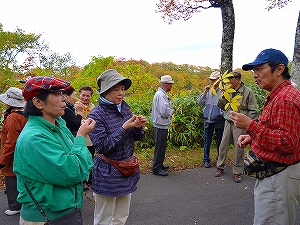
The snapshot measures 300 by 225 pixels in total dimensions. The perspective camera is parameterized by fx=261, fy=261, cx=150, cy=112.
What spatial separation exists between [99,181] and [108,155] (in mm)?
276

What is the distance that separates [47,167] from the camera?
65.9 inches

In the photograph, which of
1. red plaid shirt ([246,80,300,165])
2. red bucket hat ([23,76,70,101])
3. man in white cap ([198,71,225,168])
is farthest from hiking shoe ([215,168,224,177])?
red bucket hat ([23,76,70,101])

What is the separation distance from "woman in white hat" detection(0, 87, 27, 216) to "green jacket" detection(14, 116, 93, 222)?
6.02 ft

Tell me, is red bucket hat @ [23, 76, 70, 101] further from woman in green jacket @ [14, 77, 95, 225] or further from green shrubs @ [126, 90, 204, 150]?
green shrubs @ [126, 90, 204, 150]

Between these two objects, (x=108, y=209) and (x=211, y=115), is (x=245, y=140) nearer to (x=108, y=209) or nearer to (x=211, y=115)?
(x=108, y=209)

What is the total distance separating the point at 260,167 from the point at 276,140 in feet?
1.13

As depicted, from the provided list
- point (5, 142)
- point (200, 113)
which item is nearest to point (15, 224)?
point (5, 142)

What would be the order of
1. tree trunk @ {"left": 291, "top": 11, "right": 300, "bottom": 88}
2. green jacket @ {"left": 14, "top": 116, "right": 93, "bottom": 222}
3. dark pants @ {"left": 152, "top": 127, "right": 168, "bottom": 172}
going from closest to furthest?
green jacket @ {"left": 14, "top": 116, "right": 93, "bottom": 222}
dark pants @ {"left": 152, "top": 127, "right": 168, "bottom": 172}
tree trunk @ {"left": 291, "top": 11, "right": 300, "bottom": 88}

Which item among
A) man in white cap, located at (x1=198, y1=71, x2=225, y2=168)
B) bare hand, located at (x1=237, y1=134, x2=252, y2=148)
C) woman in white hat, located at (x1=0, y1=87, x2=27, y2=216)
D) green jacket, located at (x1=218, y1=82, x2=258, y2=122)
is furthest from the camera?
man in white cap, located at (x1=198, y1=71, x2=225, y2=168)

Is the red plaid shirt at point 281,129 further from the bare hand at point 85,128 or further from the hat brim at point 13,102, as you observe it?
the hat brim at point 13,102

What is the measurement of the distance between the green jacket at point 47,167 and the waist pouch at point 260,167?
136 centimetres

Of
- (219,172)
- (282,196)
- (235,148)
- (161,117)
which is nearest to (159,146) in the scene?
(161,117)

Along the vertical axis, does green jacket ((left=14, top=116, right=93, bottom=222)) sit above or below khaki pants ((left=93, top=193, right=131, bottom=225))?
above

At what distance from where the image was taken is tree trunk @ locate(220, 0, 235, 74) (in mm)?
7887
